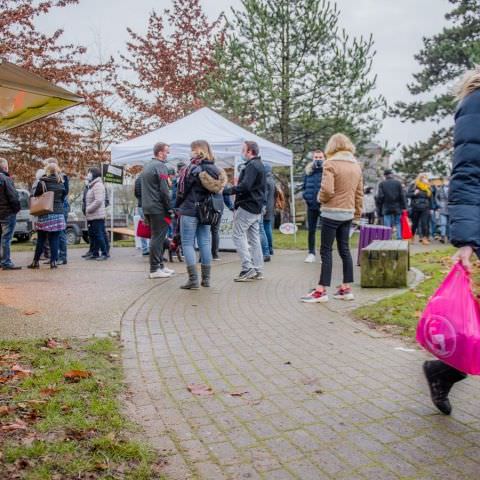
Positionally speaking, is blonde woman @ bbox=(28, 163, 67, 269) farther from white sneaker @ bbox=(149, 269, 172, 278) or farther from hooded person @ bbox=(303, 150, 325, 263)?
hooded person @ bbox=(303, 150, 325, 263)

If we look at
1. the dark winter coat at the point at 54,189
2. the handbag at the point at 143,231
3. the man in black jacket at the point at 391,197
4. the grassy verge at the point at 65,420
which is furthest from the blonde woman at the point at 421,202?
the grassy verge at the point at 65,420

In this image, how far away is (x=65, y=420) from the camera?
10.6 ft

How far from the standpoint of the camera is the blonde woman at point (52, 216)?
10164mm

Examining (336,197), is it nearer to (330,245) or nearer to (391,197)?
(330,245)

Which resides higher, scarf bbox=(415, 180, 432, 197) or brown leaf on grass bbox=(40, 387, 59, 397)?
scarf bbox=(415, 180, 432, 197)

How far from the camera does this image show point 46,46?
82.7ft

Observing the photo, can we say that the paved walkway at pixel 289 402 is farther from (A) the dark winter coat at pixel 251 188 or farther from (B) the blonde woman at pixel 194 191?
(A) the dark winter coat at pixel 251 188

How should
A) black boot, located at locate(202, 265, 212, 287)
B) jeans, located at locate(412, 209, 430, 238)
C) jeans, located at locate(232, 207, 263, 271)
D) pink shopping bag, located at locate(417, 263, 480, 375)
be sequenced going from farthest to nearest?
jeans, located at locate(412, 209, 430, 238), jeans, located at locate(232, 207, 263, 271), black boot, located at locate(202, 265, 212, 287), pink shopping bag, located at locate(417, 263, 480, 375)

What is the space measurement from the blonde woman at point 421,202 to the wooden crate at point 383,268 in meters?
9.00

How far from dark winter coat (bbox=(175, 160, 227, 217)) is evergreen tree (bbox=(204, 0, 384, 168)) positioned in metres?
15.2

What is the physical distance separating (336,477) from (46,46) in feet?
85.9

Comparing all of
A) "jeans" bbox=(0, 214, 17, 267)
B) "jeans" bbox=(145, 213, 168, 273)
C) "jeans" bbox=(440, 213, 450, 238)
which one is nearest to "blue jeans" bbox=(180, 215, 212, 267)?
"jeans" bbox=(145, 213, 168, 273)

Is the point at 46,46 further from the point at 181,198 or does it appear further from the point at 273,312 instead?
the point at 273,312

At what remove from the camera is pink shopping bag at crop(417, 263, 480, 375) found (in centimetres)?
299
